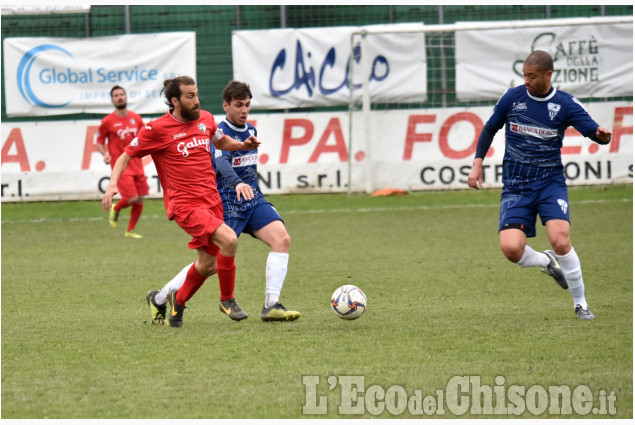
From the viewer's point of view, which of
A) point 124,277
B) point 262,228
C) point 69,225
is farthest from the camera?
point 69,225

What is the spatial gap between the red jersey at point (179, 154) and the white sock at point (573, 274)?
2532mm

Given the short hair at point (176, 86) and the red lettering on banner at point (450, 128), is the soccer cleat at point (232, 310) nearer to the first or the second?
the short hair at point (176, 86)

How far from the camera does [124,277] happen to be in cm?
998

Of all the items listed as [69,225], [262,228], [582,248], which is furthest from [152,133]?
[69,225]

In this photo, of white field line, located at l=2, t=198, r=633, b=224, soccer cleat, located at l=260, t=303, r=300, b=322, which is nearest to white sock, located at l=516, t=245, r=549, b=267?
soccer cleat, located at l=260, t=303, r=300, b=322

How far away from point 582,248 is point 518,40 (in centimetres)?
767

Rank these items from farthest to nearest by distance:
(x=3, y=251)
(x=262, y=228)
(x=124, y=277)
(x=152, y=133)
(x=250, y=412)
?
(x=3, y=251)
(x=124, y=277)
(x=262, y=228)
(x=152, y=133)
(x=250, y=412)

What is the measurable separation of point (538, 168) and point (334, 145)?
10943 mm

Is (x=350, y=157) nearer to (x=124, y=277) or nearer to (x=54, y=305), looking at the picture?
(x=124, y=277)

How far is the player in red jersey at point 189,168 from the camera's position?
6.96 metres

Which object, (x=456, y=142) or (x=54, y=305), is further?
(x=456, y=142)

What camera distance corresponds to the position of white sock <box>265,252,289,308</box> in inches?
291

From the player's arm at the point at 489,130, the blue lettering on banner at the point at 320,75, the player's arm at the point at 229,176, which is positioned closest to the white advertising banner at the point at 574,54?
the blue lettering on banner at the point at 320,75

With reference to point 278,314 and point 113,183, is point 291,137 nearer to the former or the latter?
point 278,314
